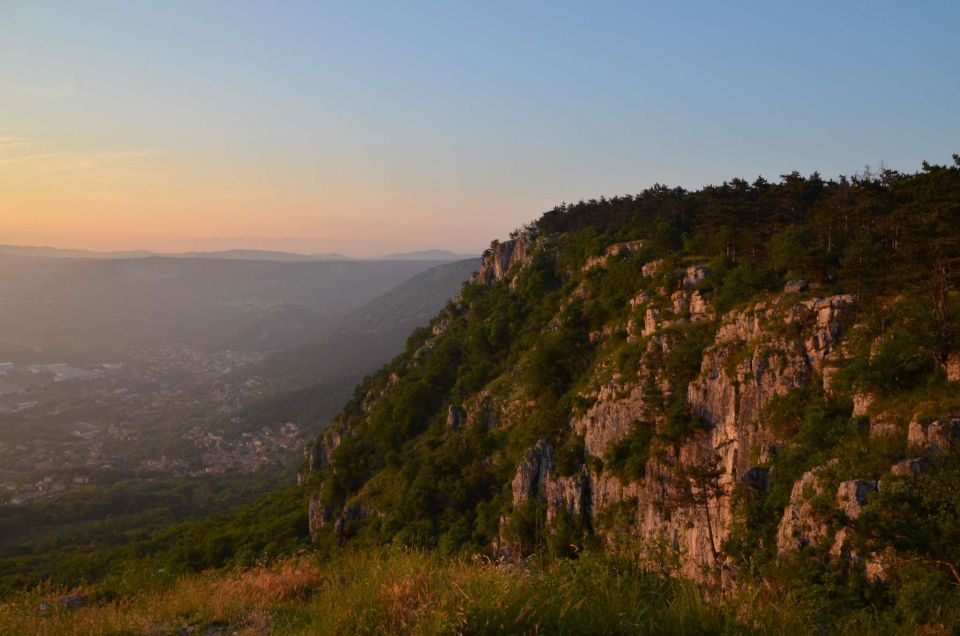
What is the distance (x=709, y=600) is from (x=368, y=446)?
5730cm

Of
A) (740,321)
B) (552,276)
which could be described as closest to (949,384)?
(740,321)

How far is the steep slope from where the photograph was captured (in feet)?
59.3

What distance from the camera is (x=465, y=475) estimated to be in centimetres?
4366

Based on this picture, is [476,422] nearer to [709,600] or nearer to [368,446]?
[368,446]

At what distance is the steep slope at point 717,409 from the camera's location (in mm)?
18062

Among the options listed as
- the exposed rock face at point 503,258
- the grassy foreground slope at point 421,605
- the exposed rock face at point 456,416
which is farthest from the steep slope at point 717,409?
the exposed rock face at point 503,258

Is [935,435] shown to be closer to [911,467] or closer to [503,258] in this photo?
[911,467]

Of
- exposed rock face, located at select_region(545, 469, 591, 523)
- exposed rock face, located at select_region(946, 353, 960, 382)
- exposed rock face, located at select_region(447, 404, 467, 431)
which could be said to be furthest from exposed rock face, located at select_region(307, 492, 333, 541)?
exposed rock face, located at select_region(946, 353, 960, 382)

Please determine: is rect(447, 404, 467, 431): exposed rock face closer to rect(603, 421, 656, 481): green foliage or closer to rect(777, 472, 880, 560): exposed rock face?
rect(603, 421, 656, 481): green foliage

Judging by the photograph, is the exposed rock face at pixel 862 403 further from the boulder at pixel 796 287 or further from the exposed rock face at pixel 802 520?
the boulder at pixel 796 287

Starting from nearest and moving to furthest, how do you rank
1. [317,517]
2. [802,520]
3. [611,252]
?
[802,520], [611,252], [317,517]

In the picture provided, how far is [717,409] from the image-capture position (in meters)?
28.0

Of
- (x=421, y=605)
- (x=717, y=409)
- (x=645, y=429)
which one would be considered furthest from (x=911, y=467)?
(x=421, y=605)

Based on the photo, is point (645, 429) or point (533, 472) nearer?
point (645, 429)
